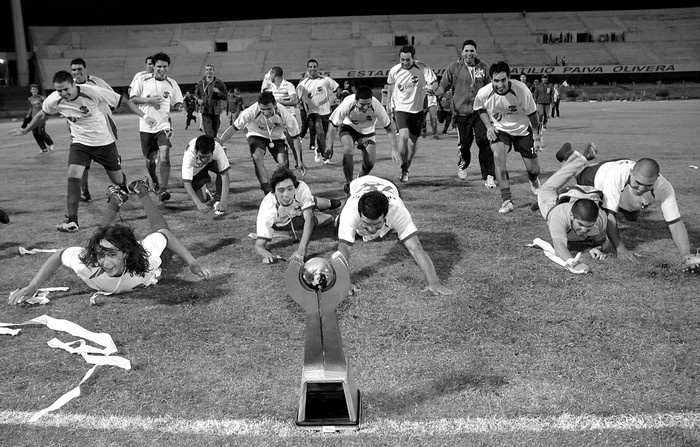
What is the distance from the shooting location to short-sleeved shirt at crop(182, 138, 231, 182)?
25.4 ft

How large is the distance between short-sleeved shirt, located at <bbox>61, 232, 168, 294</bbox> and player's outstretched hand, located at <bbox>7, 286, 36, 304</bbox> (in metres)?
0.33

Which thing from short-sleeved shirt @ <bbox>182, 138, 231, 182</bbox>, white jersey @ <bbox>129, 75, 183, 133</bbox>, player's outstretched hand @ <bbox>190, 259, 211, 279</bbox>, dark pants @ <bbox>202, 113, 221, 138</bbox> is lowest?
player's outstretched hand @ <bbox>190, 259, 211, 279</bbox>

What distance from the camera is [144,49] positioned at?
57125 mm

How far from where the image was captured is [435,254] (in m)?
5.89

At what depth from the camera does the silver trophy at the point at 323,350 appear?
277 cm

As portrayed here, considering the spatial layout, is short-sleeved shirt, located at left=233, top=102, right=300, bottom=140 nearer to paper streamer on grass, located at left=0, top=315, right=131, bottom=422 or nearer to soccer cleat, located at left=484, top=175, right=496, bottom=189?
soccer cleat, located at left=484, top=175, right=496, bottom=189

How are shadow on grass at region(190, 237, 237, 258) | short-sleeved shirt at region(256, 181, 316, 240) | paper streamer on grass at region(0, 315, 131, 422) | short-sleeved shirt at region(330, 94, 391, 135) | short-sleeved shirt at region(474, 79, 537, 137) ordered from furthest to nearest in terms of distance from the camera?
1. short-sleeved shirt at region(330, 94, 391, 135)
2. short-sleeved shirt at region(474, 79, 537, 137)
3. shadow on grass at region(190, 237, 237, 258)
4. short-sleeved shirt at region(256, 181, 316, 240)
5. paper streamer on grass at region(0, 315, 131, 422)

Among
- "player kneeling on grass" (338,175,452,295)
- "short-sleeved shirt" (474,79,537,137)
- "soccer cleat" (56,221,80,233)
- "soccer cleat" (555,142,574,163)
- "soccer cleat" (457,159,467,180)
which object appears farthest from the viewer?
"soccer cleat" (457,159,467,180)

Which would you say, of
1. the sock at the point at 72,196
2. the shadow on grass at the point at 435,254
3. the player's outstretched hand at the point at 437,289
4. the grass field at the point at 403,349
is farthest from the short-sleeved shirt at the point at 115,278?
the sock at the point at 72,196

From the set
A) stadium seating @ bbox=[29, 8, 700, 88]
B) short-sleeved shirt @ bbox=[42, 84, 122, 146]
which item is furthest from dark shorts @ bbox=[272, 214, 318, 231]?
stadium seating @ bbox=[29, 8, 700, 88]

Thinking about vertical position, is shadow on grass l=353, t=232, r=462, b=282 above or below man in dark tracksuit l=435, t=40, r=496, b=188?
below

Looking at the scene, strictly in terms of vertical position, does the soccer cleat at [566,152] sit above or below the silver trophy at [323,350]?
above

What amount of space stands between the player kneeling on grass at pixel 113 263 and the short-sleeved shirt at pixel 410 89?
5607 mm

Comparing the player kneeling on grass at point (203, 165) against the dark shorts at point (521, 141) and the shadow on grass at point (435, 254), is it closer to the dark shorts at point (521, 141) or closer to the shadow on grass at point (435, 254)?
the shadow on grass at point (435, 254)
